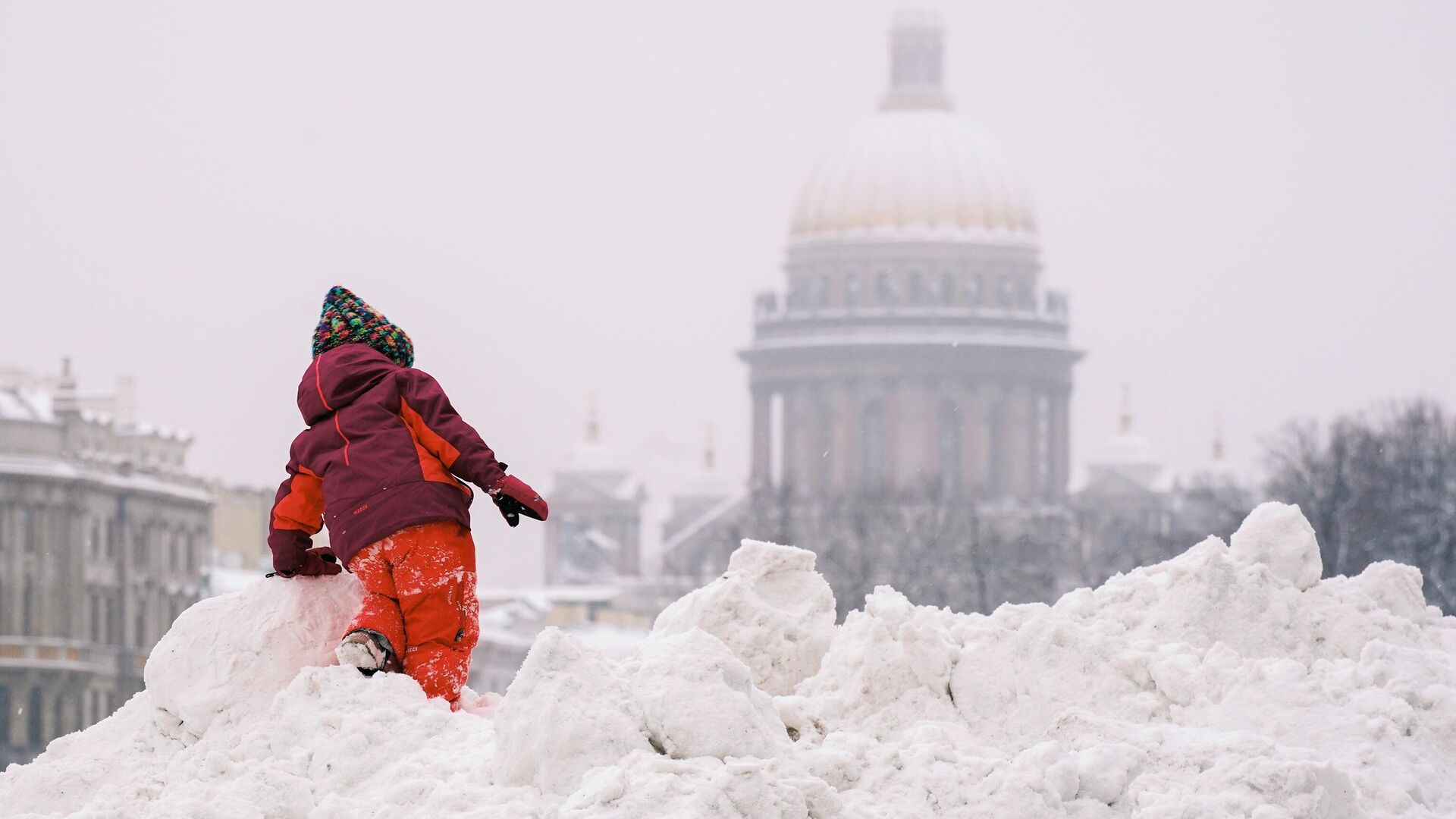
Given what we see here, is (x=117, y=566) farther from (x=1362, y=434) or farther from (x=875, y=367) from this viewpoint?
(x=875, y=367)

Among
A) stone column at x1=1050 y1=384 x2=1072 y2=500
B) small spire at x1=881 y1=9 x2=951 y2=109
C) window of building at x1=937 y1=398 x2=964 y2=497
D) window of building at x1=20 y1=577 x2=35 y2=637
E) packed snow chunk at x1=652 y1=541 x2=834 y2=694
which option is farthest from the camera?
small spire at x1=881 y1=9 x2=951 y2=109

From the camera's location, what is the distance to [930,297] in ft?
435

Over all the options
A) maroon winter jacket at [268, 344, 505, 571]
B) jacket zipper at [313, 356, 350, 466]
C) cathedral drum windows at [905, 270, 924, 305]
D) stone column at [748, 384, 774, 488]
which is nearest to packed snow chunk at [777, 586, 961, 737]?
maroon winter jacket at [268, 344, 505, 571]

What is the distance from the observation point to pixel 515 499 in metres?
7.14

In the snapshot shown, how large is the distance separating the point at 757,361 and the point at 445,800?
413 ft

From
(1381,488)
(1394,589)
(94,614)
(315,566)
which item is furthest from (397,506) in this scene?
(94,614)

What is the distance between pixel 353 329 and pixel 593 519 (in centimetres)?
13229

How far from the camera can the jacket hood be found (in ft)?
24.0

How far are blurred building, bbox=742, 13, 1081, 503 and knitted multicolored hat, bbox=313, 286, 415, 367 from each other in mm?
116367

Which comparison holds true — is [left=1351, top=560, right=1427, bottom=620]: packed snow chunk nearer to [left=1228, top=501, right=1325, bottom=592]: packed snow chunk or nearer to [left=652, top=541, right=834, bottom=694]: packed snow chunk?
[left=1228, top=501, right=1325, bottom=592]: packed snow chunk

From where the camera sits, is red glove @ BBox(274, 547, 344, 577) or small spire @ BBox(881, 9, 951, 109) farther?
small spire @ BBox(881, 9, 951, 109)

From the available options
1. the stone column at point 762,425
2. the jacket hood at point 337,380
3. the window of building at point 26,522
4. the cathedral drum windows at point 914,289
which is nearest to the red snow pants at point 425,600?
the jacket hood at point 337,380

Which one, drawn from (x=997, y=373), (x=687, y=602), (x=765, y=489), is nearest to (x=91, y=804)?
(x=687, y=602)

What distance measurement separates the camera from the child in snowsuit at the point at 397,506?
7.08 meters
